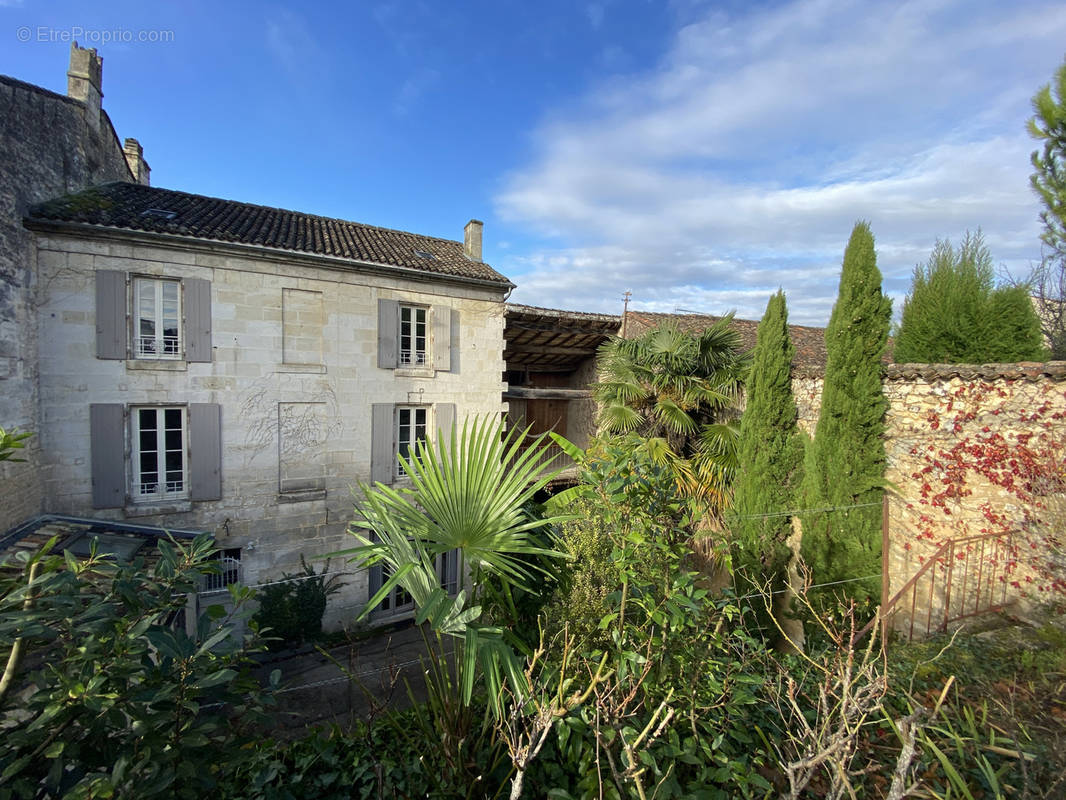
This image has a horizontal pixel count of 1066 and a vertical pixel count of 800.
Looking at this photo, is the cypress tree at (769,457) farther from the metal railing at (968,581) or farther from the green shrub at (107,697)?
the green shrub at (107,697)

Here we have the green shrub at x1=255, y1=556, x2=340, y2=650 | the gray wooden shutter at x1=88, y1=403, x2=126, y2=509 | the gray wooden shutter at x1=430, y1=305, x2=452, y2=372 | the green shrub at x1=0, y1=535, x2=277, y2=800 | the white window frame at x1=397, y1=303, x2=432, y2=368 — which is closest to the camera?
the green shrub at x1=0, y1=535, x2=277, y2=800

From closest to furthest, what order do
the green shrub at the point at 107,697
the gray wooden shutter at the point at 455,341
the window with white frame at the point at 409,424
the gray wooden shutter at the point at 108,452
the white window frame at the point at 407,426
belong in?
the green shrub at the point at 107,697 < the gray wooden shutter at the point at 108,452 < the white window frame at the point at 407,426 < the window with white frame at the point at 409,424 < the gray wooden shutter at the point at 455,341

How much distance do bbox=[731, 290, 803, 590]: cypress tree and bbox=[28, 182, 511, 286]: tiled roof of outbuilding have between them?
6.31m

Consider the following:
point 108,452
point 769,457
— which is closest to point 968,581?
point 769,457

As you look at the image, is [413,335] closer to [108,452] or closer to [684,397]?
[108,452]

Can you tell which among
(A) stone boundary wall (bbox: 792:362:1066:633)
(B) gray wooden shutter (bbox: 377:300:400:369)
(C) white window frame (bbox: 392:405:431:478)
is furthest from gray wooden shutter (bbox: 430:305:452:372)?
(A) stone boundary wall (bbox: 792:362:1066:633)

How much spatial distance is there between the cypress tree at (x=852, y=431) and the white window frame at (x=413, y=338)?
27.1 feet

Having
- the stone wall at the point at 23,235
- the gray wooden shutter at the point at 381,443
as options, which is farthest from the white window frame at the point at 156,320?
the gray wooden shutter at the point at 381,443

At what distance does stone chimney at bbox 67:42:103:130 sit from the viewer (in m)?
8.61

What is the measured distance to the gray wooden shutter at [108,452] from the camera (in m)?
7.96

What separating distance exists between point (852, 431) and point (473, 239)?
10.2 meters

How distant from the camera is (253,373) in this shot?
909cm

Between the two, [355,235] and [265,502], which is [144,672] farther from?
[355,235]

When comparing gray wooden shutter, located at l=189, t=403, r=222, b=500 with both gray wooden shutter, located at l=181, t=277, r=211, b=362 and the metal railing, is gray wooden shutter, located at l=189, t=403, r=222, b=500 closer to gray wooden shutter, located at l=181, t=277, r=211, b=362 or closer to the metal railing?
gray wooden shutter, located at l=181, t=277, r=211, b=362
